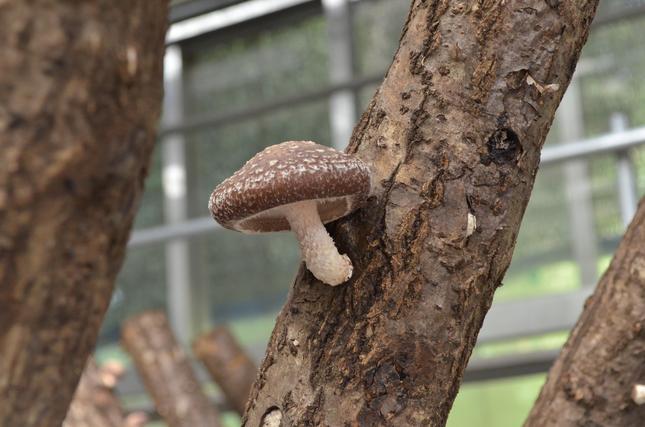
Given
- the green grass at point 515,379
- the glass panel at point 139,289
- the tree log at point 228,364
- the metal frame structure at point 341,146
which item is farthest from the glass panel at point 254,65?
the tree log at point 228,364

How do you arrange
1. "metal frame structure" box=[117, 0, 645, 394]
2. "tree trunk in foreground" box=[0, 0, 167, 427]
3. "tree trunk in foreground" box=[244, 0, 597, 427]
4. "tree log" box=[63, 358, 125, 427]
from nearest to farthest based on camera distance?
"tree trunk in foreground" box=[0, 0, 167, 427], "tree trunk in foreground" box=[244, 0, 597, 427], "tree log" box=[63, 358, 125, 427], "metal frame structure" box=[117, 0, 645, 394]

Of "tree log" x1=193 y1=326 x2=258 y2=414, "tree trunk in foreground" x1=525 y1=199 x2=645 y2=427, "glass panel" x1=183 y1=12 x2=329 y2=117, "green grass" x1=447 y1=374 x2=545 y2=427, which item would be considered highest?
"glass panel" x1=183 y1=12 x2=329 y2=117

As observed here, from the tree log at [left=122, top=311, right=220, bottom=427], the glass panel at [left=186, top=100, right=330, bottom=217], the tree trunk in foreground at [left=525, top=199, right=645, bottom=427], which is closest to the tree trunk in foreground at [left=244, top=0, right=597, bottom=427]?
the tree trunk in foreground at [left=525, top=199, right=645, bottom=427]

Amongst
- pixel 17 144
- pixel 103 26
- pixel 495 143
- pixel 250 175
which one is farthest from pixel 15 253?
pixel 495 143

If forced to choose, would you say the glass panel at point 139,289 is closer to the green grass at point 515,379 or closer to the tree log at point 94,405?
the green grass at point 515,379

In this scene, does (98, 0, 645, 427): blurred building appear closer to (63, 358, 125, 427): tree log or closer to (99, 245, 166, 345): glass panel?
(99, 245, 166, 345): glass panel

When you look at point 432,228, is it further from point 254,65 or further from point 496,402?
point 254,65
